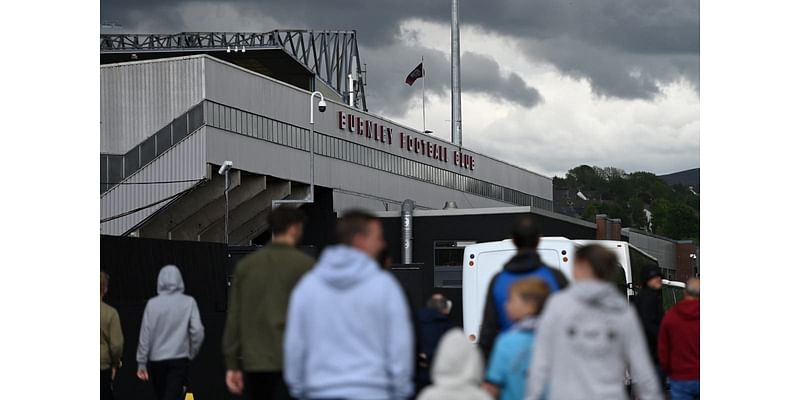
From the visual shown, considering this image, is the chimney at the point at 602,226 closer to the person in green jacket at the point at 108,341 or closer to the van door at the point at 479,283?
the van door at the point at 479,283

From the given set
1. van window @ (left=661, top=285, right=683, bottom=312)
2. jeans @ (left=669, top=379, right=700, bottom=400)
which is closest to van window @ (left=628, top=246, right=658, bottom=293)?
van window @ (left=661, top=285, right=683, bottom=312)

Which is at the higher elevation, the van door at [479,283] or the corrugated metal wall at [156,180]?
the corrugated metal wall at [156,180]

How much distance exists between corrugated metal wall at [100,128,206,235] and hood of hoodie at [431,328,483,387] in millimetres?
46246

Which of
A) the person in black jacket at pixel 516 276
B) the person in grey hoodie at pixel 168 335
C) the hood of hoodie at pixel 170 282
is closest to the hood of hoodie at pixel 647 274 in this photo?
the person in grey hoodie at pixel 168 335

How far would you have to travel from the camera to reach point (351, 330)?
6.64 meters

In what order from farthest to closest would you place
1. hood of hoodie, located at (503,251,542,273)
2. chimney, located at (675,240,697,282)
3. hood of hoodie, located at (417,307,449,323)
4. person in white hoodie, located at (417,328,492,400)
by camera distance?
chimney, located at (675,240,697,282) → hood of hoodie, located at (417,307,449,323) → hood of hoodie, located at (503,251,542,273) → person in white hoodie, located at (417,328,492,400)

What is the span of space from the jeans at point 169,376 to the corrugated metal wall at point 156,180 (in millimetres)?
40391

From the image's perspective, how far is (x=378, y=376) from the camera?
6.62 meters

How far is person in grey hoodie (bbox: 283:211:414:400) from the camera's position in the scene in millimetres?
6617

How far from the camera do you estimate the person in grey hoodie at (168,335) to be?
483 inches

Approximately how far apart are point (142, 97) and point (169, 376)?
43.9 m

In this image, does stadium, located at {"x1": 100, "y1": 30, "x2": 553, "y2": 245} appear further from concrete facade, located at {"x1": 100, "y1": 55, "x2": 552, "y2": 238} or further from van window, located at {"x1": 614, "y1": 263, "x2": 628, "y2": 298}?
van window, located at {"x1": 614, "y1": 263, "x2": 628, "y2": 298}
